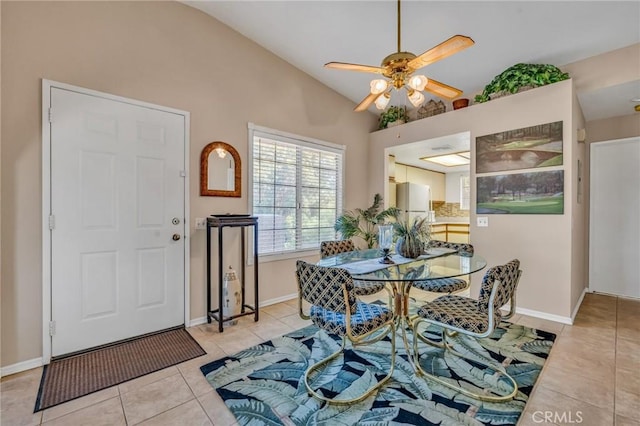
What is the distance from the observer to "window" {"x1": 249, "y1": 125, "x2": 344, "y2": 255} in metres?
3.59

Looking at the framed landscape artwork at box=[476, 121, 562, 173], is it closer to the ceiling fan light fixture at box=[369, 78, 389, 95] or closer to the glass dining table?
the glass dining table

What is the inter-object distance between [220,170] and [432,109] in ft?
10.2

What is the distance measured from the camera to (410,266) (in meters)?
2.37

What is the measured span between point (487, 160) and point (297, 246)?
105 inches

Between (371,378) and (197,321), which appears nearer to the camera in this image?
(371,378)

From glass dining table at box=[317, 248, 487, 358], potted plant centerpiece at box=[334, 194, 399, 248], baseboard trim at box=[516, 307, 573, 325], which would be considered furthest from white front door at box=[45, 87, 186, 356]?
baseboard trim at box=[516, 307, 573, 325]

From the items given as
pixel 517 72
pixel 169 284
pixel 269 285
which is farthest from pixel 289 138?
pixel 517 72

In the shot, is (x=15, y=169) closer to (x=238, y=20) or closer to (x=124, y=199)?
(x=124, y=199)

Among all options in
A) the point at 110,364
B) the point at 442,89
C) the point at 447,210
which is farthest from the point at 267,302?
the point at 447,210

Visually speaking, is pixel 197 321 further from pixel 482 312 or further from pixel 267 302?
pixel 482 312

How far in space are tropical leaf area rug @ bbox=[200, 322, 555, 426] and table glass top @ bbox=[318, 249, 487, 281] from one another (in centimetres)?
72

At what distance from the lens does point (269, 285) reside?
12.0ft

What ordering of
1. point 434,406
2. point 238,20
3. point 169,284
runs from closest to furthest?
point 434,406 < point 169,284 < point 238,20

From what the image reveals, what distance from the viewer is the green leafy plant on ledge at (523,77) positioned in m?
3.08
